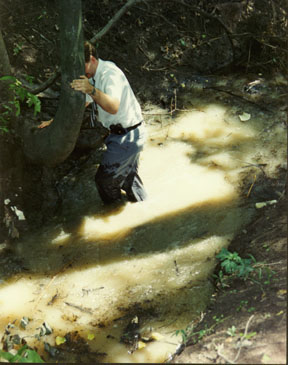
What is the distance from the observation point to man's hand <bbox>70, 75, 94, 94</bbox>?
363cm

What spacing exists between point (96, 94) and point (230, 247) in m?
2.01

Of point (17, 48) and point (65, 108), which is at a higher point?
point (17, 48)

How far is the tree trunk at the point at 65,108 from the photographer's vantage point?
3.39 metres

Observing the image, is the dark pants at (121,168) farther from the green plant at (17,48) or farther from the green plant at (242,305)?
the green plant at (17,48)

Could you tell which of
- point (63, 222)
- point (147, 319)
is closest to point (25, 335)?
point (147, 319)

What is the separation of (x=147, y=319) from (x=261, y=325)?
119cm

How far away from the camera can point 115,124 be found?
438cm

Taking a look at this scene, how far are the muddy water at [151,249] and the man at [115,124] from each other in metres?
0.31

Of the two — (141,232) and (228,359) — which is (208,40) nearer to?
(141,232)

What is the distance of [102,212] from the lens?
4.97 metres

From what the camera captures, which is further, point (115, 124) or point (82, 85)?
point (115, 124)

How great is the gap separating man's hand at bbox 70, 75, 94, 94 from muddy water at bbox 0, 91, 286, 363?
69.1 inches

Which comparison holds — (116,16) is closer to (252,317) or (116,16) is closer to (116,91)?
(116,91)

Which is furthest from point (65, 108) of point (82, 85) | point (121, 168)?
point (121, 168)
